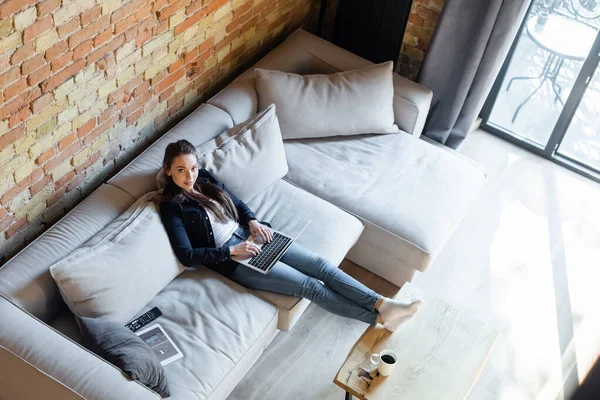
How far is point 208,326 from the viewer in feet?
9.64

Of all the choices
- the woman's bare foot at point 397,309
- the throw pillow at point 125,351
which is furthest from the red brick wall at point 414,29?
the throw pillow at point 125,351

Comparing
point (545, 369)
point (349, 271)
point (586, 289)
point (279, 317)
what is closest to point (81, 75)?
point (279, 317)

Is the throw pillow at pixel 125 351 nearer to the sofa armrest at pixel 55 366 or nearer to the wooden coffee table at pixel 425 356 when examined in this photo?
the sofa armrest at pixel 55 366

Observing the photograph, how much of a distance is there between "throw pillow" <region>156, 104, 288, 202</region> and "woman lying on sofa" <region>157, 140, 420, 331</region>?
9 centimetres

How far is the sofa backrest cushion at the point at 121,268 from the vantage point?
274 cm

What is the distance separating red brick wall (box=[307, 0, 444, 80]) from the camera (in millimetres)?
4223

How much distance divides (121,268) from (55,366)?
1.56 ft

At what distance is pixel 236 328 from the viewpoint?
116 inches

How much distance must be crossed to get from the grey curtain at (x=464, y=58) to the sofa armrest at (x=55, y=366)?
2645 mm

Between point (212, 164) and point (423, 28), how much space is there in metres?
1.75

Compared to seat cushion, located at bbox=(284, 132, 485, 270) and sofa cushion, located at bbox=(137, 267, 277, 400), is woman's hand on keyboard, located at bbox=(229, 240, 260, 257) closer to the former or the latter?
sofa cushion, located at bbox=(137, 267, 277, 400)

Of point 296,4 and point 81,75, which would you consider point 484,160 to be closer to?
point 296,4

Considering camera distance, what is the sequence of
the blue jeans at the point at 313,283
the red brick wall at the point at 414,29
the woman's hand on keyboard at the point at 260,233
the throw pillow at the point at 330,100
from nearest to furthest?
the blue jeans at the point at 313,283 < the woman's hand on keyboard at the point at 260,233 < the throw pillow at the point at 330,100 < the red brick wall at the point at 414,29

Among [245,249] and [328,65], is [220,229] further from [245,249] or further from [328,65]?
[328,65]
